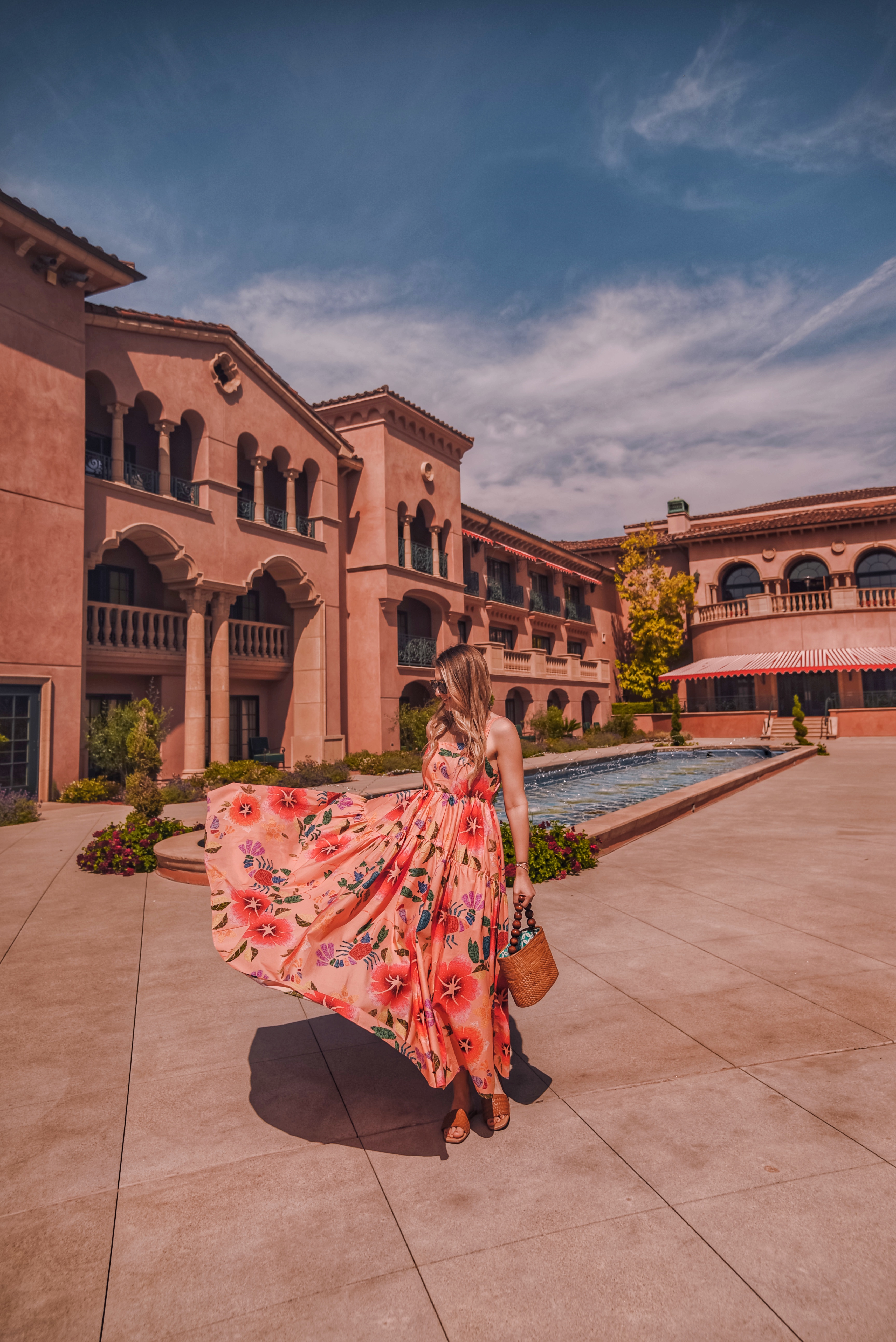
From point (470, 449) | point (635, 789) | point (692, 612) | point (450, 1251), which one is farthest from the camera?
point (692, 612)

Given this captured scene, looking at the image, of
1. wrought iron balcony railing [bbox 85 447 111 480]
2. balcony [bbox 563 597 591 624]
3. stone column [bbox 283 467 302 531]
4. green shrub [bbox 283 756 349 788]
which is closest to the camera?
wrought iron balcony railing [bbox 85 447 111 480]

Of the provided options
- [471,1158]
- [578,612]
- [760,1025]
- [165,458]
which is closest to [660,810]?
[760,1025]

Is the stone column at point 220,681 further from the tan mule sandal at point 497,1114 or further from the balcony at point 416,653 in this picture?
the tan mule sandal at point 497,1114

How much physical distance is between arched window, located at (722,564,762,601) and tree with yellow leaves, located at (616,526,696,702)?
A: 2.14 meters

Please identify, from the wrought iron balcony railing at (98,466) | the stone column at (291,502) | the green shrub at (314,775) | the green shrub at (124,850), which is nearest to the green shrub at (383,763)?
the green shrub at (314,775)

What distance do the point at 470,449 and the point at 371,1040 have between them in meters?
25.8


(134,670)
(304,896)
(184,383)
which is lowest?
(304,896)

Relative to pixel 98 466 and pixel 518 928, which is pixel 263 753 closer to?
pixel 98 466

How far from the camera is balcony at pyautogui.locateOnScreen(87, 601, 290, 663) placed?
55.7ft

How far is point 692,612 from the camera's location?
41.2 meters

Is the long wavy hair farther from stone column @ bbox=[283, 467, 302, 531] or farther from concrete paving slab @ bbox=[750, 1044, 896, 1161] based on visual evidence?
stone column @ bbox=[283, 467, 302, 531]

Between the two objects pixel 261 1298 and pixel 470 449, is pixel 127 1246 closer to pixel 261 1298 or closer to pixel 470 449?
pixel 261 1298

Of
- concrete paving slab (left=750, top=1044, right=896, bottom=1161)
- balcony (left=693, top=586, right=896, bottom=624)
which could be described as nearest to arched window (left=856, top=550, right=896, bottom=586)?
balcony (left=693, top=586, right=896, bottom=624)

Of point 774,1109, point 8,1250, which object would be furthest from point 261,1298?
point 774,1109
